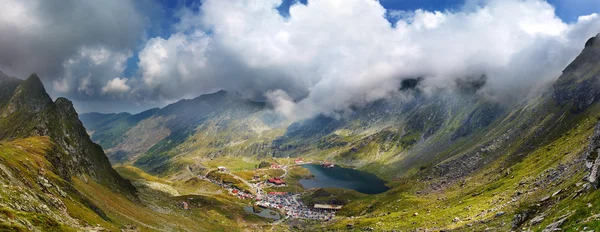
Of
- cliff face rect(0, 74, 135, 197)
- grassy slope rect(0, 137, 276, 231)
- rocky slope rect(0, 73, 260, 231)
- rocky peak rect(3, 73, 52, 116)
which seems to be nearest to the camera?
grassy slope rect(0, 137, 276, 231)

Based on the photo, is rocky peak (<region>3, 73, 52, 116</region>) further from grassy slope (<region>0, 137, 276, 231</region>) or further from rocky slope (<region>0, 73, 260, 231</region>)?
grassy slope (<region>0, 137, 276, 231</region>)

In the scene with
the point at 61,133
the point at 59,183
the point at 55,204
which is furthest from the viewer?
the point at 61,133

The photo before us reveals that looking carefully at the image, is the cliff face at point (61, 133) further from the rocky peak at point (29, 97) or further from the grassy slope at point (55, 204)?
the grassy slope at point (55, 204)

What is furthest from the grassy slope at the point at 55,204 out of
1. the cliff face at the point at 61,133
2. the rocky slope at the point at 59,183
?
the cliff face at the point at 61,133

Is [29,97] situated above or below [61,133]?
above

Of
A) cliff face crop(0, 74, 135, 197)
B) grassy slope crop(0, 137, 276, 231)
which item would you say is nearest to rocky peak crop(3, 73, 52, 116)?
cliff face crop(0, 74, 135, 197)

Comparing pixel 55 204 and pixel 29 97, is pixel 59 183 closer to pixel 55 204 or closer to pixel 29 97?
pixel 55 204

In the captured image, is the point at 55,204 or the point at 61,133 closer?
the point at 55,204

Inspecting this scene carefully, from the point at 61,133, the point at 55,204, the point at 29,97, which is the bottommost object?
the point at 55,204

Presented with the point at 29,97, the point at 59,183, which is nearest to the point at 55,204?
the point at 59,183
